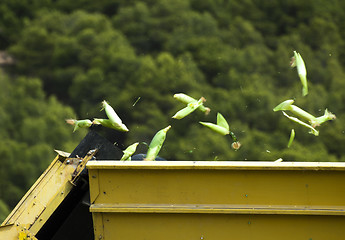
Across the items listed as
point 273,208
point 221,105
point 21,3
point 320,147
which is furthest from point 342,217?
point 21,3

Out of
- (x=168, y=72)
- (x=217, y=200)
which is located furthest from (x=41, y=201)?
(x=168, y=72)

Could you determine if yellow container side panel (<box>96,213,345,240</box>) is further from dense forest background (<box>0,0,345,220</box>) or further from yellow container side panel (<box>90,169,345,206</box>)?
dense forest background (<box>0,0,345,220</box>)

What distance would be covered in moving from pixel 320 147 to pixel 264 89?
7.68 ft

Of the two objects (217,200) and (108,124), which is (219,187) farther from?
(108,124)

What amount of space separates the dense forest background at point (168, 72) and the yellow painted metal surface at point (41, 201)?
27.5 ft

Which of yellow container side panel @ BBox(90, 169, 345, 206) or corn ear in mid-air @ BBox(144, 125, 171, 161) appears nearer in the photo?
yellow container side panel @ BBox(90, 169, 345, 206)

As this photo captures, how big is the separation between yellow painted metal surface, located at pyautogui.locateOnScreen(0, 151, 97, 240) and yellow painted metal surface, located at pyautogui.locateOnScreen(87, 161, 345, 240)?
257mm

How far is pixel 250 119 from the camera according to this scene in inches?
564

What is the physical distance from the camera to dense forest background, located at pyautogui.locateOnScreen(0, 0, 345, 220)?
520 inches

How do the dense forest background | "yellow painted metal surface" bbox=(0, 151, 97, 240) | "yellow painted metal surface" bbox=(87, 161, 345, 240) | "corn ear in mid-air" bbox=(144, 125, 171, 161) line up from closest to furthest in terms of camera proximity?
"yellow painted metal surface" bbox=(87, 161, 345, 240), "yellow painted metal surface" bbox=(0, 151, 97, 240), "corn ear in mid-air" bbox=(144, 125, 171, 161), the dense forest background

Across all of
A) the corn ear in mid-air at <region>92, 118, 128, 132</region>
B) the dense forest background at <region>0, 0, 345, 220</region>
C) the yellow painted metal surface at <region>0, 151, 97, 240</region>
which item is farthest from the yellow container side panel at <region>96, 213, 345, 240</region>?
the dense forest background at <region>0, 0, 345, 220</region>

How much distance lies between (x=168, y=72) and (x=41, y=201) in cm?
1282

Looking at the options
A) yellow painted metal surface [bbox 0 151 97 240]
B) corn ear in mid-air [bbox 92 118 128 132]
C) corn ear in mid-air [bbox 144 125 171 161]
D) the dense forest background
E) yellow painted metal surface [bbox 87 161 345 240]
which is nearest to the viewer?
yellow painted metal surface [bbox 87 161 345 240]

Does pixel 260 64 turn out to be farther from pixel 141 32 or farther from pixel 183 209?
pixel 183 209
